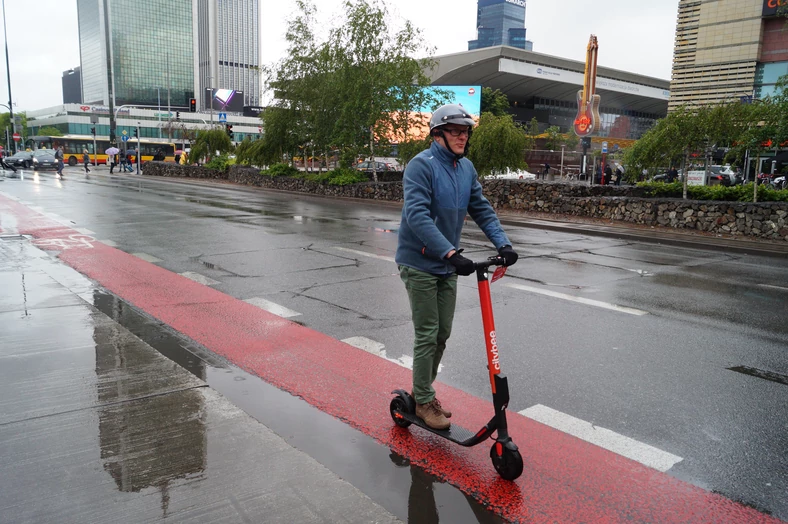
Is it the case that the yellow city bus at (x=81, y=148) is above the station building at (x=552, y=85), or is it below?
below

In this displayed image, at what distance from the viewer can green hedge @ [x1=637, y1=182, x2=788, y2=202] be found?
633 inches

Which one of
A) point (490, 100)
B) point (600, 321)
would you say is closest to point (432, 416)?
point (600, 321)

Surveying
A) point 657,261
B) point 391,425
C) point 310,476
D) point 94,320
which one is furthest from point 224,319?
point 657,261

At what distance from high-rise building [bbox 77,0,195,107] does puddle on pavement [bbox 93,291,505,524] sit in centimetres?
15861

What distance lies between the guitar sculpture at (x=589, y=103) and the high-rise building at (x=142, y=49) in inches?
5003

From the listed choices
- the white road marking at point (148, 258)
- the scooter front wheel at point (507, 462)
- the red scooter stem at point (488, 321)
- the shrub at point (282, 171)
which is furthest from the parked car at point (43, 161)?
the scooter front wheel at point (507, 462)

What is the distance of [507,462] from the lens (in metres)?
3.16

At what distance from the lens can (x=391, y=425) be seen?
3852 mm

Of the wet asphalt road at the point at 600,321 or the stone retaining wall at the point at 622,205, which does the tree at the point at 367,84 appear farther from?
the wet asphalt road at the point at 600,321

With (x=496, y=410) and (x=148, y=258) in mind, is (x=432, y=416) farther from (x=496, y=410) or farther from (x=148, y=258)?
(x=148, y=258)

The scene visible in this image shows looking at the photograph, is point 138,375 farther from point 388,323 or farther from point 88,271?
point 88,271

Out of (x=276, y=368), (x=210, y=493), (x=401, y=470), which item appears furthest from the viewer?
(x=276, y=368)

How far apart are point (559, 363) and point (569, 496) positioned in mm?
2137

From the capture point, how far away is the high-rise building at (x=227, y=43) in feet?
522
